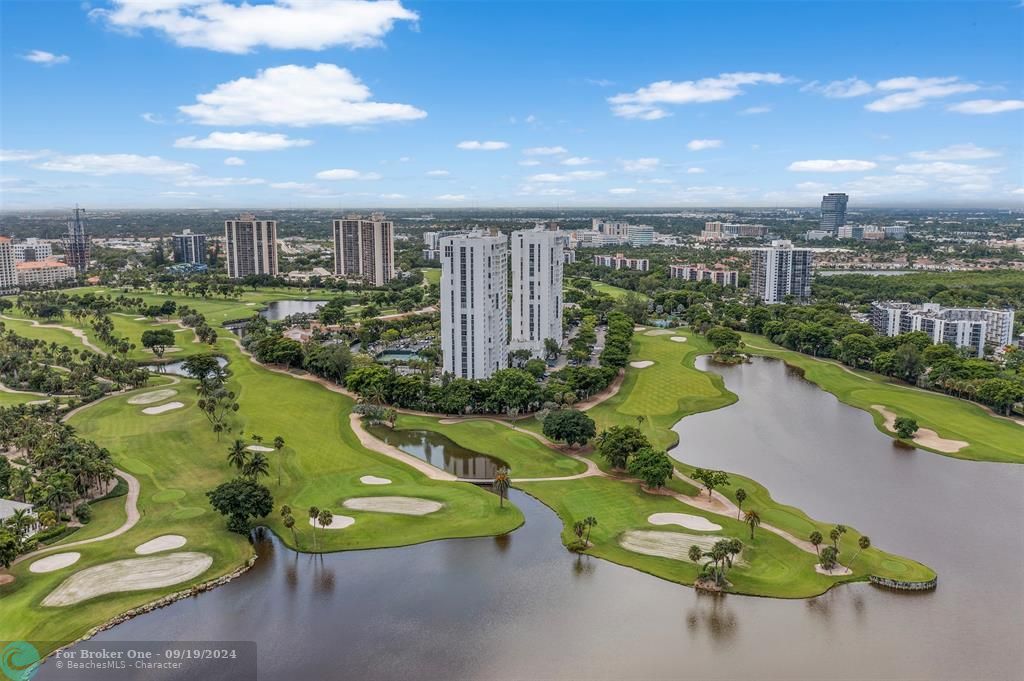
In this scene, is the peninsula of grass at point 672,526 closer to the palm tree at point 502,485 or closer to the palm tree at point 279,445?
the palm tree at point 502,485

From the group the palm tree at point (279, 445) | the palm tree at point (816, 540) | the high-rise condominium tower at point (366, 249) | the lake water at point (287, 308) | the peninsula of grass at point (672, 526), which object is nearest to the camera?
the peninsula of grass at point (672, 526)

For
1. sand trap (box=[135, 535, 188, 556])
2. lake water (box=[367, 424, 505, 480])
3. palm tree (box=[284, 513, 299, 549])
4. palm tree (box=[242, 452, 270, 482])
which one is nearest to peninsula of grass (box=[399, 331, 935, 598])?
lake water (box=[367, 424, 505, 480])

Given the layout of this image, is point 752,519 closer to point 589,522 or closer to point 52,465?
point 589,522

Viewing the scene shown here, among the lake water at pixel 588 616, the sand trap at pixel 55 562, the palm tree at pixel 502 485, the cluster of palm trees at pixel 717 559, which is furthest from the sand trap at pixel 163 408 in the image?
the cluster of palm trees at pixel 717 559

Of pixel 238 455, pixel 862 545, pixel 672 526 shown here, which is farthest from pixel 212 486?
pixel 862 545

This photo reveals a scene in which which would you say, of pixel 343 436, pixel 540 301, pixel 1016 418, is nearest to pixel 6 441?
pixel 343 436

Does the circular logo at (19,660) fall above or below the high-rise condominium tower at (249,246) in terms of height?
below
